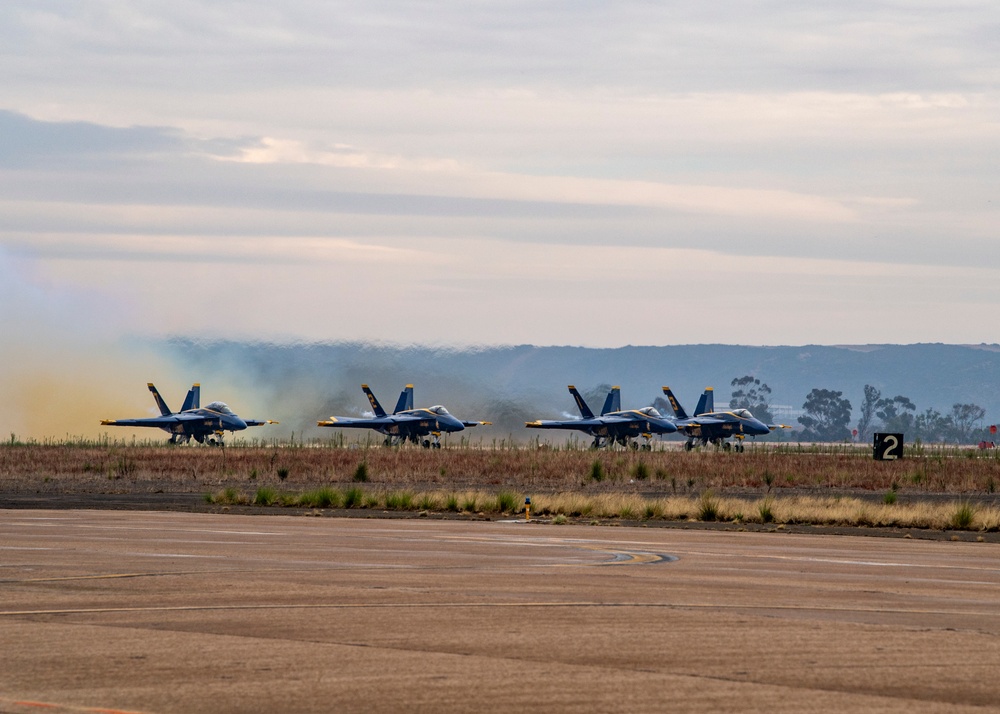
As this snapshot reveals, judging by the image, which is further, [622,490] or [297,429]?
[297,429]

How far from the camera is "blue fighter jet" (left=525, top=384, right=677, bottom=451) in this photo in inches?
3597

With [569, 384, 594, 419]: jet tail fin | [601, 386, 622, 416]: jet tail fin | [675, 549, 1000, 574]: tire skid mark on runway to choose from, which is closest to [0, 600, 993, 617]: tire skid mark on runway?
[675, 549, 1000, 574]: tire skid mark on runway

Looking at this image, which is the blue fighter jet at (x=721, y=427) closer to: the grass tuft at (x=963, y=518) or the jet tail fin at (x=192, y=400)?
the jet tail fin at (x=192, y=400)

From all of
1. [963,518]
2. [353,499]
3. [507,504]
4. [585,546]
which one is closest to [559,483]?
[353,499]

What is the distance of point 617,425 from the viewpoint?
91.9m

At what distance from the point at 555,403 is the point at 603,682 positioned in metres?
90.1

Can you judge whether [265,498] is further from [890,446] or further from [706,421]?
[706,421]

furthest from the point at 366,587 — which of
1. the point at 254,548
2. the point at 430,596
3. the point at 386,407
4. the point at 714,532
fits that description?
the point at 386,407

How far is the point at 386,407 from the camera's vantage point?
98750 mm

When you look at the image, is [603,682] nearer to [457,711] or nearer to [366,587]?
[457,711]

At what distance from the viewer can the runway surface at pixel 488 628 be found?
915cm

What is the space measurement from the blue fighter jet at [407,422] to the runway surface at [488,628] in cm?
6559

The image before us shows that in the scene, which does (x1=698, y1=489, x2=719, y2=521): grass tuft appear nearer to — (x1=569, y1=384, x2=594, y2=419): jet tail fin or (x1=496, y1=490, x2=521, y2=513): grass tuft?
(x1=496, y1=490, x2=521, y2=513): grass tuft

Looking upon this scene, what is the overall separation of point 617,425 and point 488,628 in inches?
3157
